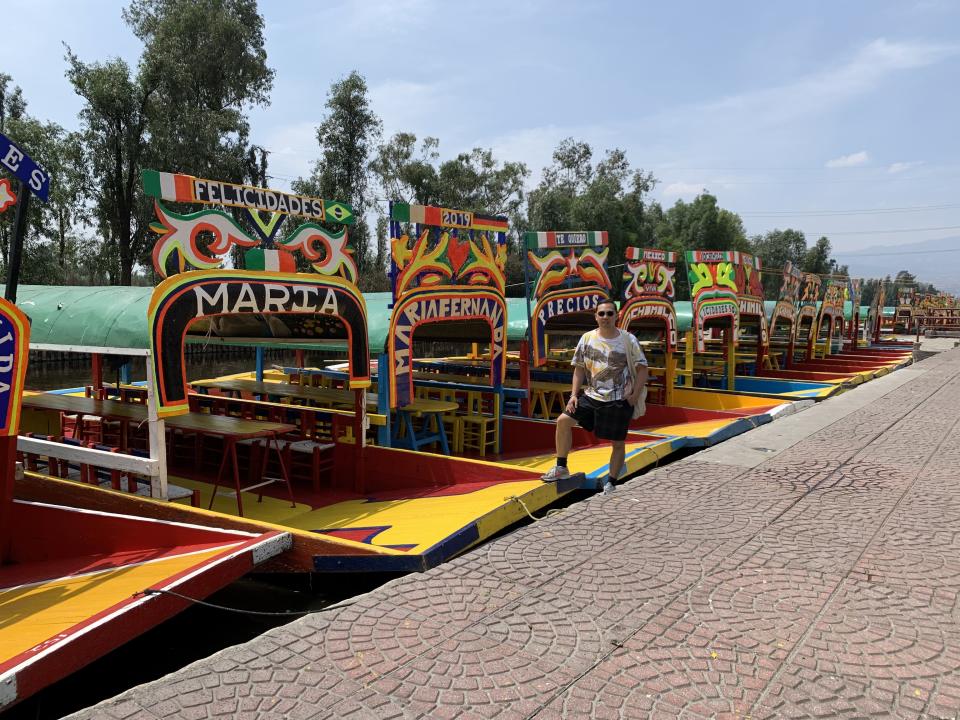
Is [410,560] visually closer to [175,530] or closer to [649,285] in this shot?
[175,530]

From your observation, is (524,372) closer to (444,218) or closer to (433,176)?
(444,218)

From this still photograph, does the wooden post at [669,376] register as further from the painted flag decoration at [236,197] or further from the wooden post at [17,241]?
the wooden post at [17,241]

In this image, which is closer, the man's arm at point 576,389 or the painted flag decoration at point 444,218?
the man's arm at point 576,389

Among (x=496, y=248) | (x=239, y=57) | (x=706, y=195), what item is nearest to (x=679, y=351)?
(x=496, y=248)

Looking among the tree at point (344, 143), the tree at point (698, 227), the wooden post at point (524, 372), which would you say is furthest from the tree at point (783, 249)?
the wooden post at point (524, 372)

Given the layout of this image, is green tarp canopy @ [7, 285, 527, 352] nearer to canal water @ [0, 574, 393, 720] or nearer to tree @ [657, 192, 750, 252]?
canal water @ [0, 574, 393, 720]

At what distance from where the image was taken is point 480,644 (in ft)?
10.9

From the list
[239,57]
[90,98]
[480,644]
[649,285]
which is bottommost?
[480,644]

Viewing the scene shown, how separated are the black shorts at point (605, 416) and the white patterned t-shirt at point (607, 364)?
0.19 feet

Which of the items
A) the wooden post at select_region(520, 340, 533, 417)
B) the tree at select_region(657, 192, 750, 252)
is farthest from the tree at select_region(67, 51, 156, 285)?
the tree at select_region(657, 192, 750, 252)

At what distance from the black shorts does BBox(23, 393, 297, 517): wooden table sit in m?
2.91

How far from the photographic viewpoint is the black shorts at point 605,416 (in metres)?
6.07

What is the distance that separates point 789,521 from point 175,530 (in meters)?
4.68

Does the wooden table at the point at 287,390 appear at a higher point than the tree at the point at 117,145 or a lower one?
lower
